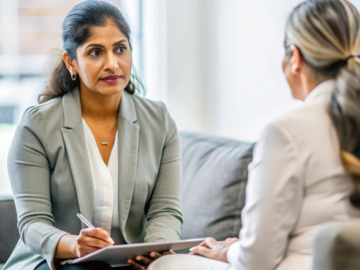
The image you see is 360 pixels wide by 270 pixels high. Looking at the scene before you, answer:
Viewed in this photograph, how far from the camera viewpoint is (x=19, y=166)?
1.47 m

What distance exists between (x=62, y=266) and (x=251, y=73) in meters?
1.46

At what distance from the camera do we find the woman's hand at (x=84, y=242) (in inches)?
50.3

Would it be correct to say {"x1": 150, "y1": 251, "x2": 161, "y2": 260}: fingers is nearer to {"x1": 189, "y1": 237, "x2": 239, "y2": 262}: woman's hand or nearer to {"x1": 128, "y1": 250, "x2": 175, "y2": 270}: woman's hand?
{"x1": 128, "y1": 250, "x2": 175, "y2": 270}: woman's hand

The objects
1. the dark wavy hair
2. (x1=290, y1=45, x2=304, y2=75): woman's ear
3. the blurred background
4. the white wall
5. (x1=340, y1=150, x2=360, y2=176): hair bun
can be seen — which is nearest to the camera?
(x1=340, y1=150, x2=360, y2=176): hair bun

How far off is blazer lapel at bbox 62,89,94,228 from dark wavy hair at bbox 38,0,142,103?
0.41 feet

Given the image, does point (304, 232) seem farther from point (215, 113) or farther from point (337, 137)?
point (215, 113)

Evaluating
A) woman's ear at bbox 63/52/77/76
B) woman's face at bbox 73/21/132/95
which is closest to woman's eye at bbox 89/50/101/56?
woman's face at bbox 73/21/132/95

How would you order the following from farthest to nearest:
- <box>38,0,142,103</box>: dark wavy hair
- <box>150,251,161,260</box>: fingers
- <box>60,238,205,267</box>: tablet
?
<box>38,0,142,103</box>: dark wavy hair
<box>150,251,161,260</box>: fingers
<box>60,238,205,267</box>: tablet

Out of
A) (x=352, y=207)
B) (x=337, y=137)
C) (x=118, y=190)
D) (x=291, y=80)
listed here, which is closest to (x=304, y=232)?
(x=352, y=207)

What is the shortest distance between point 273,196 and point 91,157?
0.82 metres

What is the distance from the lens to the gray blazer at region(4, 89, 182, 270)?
146 centimetres

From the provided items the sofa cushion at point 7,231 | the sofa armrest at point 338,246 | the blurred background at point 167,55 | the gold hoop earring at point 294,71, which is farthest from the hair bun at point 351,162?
the blurred background at point 167,55

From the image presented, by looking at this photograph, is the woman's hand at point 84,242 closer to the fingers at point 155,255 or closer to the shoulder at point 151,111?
the fingers at point 155,255

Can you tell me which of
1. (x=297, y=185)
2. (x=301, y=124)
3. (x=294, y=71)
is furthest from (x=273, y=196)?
(x=294, y=71)
